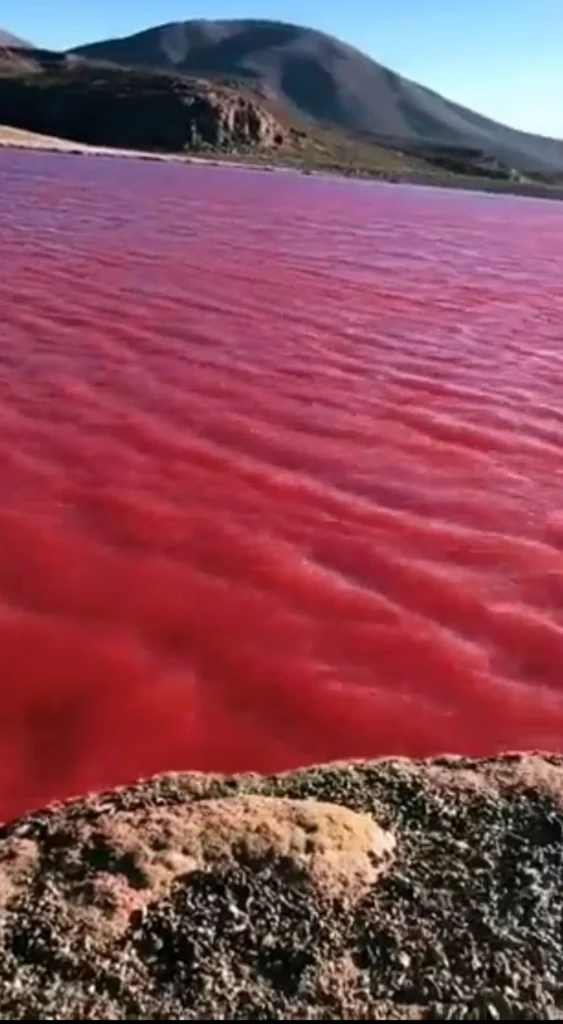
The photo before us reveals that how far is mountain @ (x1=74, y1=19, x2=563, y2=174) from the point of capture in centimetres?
12962

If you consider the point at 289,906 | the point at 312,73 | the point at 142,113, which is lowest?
the point at 289,906

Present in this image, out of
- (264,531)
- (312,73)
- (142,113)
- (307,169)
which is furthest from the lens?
(312,73)

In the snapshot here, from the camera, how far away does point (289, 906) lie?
2.91 m

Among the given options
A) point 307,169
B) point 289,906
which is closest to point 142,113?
point 307,169

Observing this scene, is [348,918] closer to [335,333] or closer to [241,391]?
[241,391]

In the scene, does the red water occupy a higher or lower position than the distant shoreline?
lower

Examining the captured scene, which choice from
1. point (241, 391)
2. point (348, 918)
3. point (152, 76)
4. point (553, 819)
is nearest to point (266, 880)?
point (348, 918)

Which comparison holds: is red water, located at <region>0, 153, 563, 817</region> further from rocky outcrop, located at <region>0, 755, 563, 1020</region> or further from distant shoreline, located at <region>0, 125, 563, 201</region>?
distant shoreline, located at <region>0, 125, 563, 201</region>

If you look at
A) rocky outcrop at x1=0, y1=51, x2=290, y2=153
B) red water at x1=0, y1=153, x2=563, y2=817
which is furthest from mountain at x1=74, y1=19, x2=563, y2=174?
red water at x1=0, y1=153, x2=563, y2=817

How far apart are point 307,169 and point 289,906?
63.2m

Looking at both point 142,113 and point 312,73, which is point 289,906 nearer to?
point 142,113

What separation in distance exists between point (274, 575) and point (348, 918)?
3.00m

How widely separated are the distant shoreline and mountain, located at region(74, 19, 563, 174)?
51.5 metres

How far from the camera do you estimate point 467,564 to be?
6.12m
